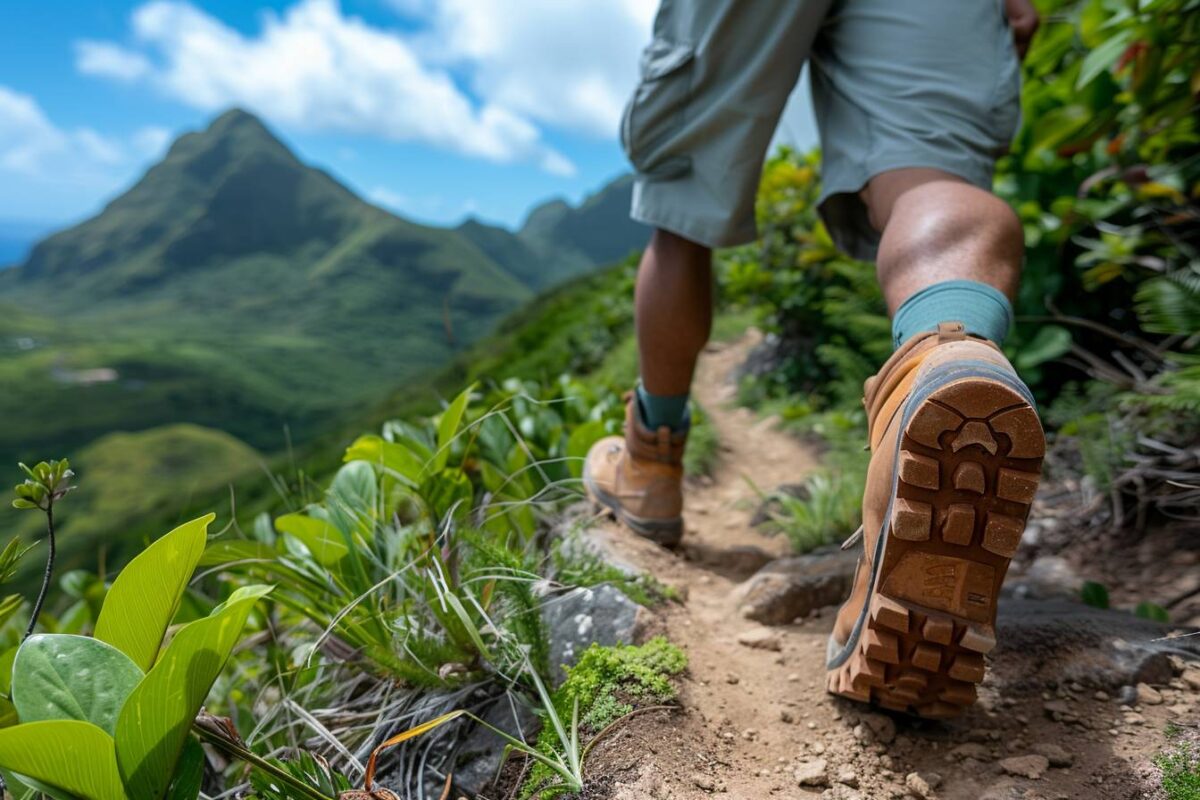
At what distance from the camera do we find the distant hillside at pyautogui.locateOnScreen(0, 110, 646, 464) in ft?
341

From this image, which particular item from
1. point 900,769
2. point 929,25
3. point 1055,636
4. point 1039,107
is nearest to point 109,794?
point 900,769

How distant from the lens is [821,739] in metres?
1.16

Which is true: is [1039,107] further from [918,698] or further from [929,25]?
[918,698]

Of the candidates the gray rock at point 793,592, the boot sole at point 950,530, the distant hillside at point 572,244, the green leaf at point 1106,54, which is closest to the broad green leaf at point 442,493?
the gray rock at point 793,592

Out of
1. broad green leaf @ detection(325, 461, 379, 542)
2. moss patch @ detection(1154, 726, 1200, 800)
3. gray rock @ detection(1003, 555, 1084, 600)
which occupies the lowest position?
gray rock @ detection(1003, 555, 1084, 600)

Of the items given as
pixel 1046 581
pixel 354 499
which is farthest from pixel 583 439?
pixel 1046 581

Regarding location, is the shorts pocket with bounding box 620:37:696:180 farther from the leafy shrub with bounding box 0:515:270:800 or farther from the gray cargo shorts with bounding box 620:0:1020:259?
the leafy shrub with bounding box 0:515:270:800

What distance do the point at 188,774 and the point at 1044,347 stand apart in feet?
7.60

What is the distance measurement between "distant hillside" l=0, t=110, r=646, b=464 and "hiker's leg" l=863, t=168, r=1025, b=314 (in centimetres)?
9414

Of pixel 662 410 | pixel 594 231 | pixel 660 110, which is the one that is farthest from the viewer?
pixel 594 231

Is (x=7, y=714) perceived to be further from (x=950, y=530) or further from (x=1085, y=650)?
(x=1085, y=650)

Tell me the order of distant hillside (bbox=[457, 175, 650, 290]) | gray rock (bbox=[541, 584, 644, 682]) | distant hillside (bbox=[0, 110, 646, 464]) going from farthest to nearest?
distant hillside (bbox=[457, 175, 650, 290]) < distant hillside (bbox=[0, 110, 646, 464]) < gray rock (bbox=[541, 584, 644, 682])

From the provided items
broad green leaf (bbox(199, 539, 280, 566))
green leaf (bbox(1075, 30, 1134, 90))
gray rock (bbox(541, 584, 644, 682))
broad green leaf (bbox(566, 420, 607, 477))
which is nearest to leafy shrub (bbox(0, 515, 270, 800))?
broad green leaf (bbox(199, 539, 280, 566))

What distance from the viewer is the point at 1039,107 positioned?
2.41 metres
